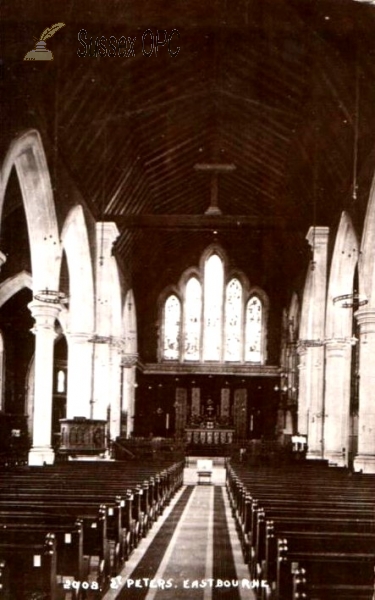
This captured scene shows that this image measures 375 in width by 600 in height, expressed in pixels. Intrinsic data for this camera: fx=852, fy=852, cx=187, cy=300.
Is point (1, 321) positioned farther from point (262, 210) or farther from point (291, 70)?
point (291, 70)

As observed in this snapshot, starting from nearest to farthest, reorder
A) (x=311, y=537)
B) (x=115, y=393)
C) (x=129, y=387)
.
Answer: (x=311, y=537) < (x=115, y=393) < (x=129, y=387)

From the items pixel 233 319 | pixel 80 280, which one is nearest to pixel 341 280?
pixel 80 280

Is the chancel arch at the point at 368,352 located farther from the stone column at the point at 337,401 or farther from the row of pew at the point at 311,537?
the row of pew at the point at 311,537

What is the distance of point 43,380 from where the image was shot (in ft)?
61.7

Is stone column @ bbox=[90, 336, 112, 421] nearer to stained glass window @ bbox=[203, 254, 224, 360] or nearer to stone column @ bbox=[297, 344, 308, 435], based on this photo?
stone column @ bbox=[297, 344, 308, 435]

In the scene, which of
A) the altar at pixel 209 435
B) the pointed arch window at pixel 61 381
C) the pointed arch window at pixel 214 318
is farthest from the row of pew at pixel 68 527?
the pointed arch window at pixel 214 318

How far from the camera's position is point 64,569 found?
623 centimetres

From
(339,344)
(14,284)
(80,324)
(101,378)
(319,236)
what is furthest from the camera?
(14,284)

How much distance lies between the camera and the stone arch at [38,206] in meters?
16.3

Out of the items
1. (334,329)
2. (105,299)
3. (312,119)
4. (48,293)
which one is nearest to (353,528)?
(48,293)

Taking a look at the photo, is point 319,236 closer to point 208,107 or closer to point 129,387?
point 208,107

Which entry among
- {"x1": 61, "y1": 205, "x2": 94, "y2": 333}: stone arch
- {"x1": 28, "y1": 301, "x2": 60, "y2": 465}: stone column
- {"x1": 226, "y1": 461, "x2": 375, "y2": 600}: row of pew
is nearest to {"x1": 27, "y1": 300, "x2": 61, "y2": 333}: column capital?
{"x1": 28, "y1": 301, "x2": 60, "y2": 465}: stone column

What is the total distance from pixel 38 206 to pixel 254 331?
20.8 m

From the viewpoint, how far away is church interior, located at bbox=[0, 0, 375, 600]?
24.7ft
